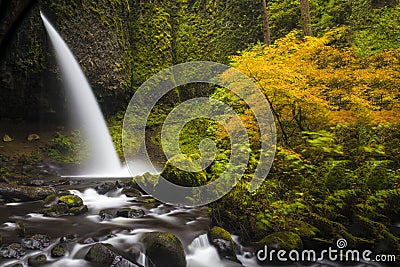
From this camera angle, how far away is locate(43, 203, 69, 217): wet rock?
603 centimetres

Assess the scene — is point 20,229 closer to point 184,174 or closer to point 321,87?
point 184,174

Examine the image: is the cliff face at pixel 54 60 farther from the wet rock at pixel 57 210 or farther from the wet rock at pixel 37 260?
the wet rock at pixel 37 260

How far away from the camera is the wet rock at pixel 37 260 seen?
4087mm

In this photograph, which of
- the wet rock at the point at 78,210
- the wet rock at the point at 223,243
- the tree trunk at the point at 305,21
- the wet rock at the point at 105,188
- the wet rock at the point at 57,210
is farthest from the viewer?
the tree trunk at the point at 305,21

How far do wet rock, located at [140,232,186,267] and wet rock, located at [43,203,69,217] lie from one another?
2.43 m

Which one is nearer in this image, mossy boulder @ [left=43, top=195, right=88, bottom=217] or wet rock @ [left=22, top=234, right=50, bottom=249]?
wet rock @ [left=22, top=234, right=50, bottom=249]

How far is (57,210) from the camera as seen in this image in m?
6.11

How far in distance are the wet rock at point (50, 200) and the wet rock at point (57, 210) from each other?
410 mm

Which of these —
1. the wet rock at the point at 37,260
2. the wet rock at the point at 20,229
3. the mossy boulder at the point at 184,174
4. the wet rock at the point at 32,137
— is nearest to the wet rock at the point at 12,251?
the wet rock at the point at 37,260

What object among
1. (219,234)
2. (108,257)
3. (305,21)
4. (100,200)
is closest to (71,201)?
(100,200)

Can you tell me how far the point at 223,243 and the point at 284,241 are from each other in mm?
923

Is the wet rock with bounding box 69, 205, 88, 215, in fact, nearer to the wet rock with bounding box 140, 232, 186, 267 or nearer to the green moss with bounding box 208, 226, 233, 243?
the wet rock with bounding box 140, 232, 186, 267

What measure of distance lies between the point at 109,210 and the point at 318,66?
524 centimetres

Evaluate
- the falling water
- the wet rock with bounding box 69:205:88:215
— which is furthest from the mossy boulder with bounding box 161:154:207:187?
the falling water
